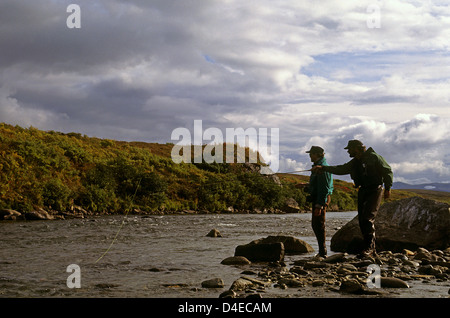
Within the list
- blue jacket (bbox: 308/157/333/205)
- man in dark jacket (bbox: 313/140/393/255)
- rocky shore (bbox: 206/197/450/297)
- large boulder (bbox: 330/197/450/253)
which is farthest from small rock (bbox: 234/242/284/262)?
large boulder (bbox: 330/197/450/253)

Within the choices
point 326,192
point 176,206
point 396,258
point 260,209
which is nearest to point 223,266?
point 326,192

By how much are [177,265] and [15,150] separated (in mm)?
25499

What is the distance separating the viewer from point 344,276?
Answer: 7324 mm

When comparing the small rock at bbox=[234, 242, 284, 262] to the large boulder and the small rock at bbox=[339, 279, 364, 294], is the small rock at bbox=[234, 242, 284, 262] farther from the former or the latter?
the small rock at bbox=[339, 279, 364, 294]

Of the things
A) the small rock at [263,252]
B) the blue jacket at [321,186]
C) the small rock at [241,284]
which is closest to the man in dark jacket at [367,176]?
the blue jacket at [321,186]

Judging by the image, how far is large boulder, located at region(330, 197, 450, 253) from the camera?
1064 cm

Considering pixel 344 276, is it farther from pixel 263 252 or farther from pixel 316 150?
pixel 316 150

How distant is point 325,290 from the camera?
6.33 meters

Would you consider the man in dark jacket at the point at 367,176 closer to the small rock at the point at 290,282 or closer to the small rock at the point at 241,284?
the small rock at the point at 290,282

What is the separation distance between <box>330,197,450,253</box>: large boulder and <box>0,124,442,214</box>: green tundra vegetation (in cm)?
979

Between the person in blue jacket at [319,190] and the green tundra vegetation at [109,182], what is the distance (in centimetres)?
1124

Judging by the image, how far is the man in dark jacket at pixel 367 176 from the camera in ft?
29.1
